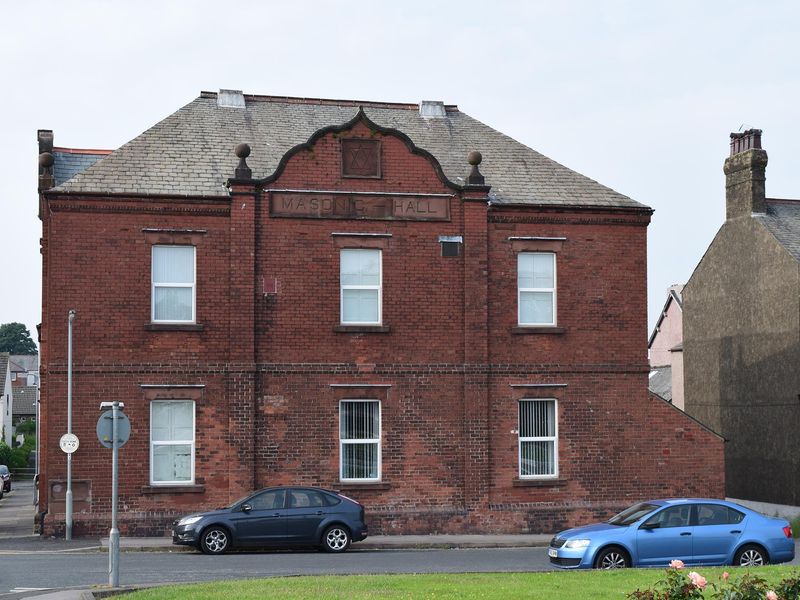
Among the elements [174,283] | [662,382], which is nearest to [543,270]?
[174,283]

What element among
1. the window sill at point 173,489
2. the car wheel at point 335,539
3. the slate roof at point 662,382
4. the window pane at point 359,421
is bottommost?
the car wheel at point 335,539

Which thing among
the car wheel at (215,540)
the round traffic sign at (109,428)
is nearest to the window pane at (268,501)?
the car wheel at (215,540)

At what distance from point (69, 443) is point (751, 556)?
48.1 ft

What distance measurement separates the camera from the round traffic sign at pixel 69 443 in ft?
85.6

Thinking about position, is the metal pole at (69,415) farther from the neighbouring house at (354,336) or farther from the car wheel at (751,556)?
the car wheel at (751,556)

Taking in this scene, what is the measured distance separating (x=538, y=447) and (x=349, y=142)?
28.7ft

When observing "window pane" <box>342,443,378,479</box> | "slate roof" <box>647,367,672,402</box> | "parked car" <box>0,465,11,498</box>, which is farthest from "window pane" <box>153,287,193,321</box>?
"slate roof" <box>647,367,672,402</box>

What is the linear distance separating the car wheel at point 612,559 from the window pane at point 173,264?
12.5 m

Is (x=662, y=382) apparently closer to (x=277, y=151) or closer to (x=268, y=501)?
(x=277, y=151)

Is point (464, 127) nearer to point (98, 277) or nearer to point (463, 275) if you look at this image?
point (463, 275)

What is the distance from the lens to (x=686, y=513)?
66.6ft

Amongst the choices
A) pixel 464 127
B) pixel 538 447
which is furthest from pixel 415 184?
pixel 538 447

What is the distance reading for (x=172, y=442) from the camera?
2733 cm

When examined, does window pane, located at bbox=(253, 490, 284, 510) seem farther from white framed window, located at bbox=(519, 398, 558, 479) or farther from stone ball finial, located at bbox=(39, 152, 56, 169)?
stone ball finial, located at bbox=(39, 152, 56, 169)
